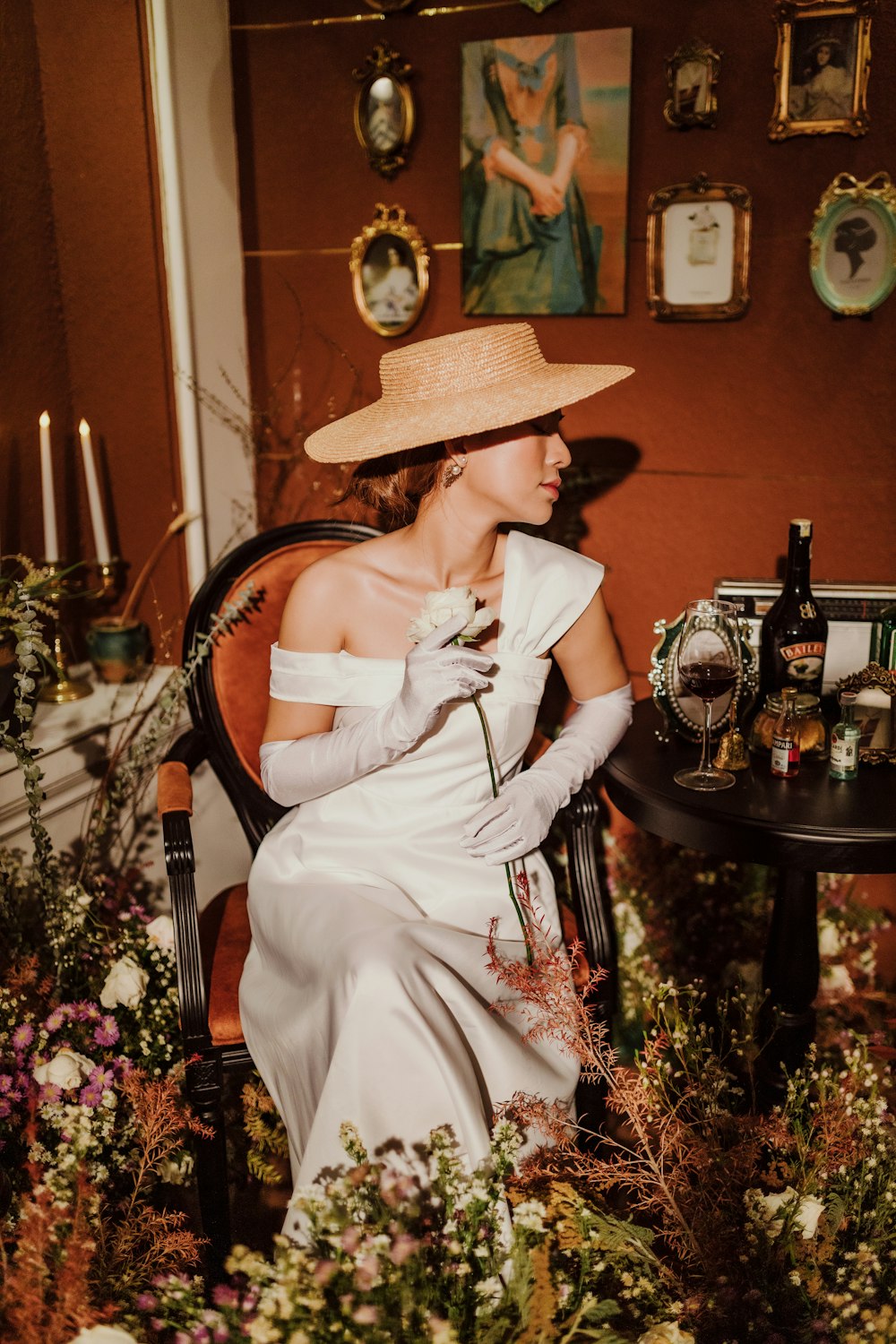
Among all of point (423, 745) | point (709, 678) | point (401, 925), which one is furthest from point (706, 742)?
point (401, 925)

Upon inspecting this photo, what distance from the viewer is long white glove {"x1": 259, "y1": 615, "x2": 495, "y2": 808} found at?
1874mm

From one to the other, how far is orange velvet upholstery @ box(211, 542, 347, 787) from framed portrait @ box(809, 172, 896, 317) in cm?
127

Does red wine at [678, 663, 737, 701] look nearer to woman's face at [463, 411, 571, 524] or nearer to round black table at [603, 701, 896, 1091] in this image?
round black table at [603, 701, 896, 1091]

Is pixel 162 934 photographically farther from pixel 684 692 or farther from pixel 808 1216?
pixel 808 1216

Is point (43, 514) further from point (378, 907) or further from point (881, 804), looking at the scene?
point (881, 804)

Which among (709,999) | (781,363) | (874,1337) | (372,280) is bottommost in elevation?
(709,999)

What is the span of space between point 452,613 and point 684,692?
0.57 metres

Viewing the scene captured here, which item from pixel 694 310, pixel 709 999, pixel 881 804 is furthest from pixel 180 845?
pixel 694 310

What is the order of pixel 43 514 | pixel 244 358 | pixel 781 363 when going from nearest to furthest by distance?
pixel 781 363 < pixel 43 514 < pixel 244 358

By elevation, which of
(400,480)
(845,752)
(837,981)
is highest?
(400,480)

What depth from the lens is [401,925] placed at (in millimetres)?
1878

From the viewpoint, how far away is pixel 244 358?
3061 mm

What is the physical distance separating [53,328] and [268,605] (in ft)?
3.51

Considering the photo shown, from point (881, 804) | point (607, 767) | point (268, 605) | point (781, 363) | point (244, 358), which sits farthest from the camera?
point (244, 358)
